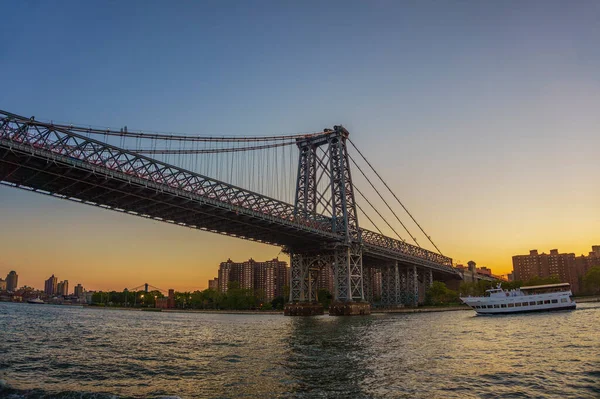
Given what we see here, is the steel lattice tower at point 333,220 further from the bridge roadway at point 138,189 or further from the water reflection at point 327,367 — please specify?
the water reflection at point 327,367

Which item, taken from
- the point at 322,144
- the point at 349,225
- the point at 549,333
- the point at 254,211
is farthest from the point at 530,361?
the point at 322,144

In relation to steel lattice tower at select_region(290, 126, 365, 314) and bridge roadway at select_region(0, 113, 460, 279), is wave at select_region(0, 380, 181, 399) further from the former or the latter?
steel lattice tower at select_region(290, 126, 365, 314)

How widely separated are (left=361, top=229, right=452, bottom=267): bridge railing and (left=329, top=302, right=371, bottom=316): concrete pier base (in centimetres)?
1573

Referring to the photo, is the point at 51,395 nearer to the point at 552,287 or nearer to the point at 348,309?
the point at 348,309

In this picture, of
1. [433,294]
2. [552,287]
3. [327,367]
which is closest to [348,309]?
[552,287]

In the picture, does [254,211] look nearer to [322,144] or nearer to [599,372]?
[322,144]

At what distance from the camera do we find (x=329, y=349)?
106 feet

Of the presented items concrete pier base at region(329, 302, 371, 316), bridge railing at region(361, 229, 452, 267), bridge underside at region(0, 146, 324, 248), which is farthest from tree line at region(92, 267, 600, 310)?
bridge underside at region(0, 146, 324, 248)

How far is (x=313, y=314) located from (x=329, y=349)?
61880 mm

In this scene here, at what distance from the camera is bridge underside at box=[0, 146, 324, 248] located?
158 feet

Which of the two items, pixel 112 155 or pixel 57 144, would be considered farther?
pixel 112 155

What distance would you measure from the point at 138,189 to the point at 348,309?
46141 mm

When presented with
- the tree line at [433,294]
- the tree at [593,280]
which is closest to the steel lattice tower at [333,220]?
the tree line at [433,294]

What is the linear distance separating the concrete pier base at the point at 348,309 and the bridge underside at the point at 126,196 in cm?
1318
